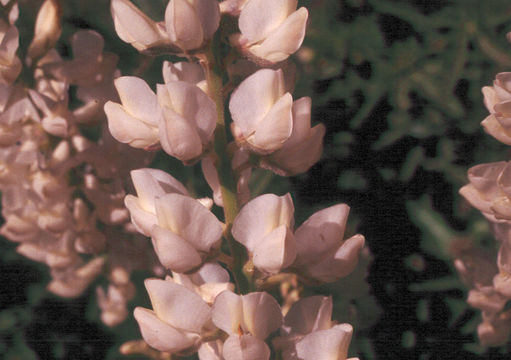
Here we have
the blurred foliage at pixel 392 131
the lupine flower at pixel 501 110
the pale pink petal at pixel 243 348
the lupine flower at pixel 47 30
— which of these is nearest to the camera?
the pale pink petal at pixel 243 348

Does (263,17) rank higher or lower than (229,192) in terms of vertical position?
higher

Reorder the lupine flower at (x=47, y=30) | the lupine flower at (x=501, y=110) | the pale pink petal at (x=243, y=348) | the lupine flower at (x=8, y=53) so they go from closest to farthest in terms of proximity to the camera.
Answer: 1. the pale pink petal at (x=243, y=348)
2. the lupine flower at (x=501, y=110)
3. the lupine flower at (x=8, y=53)
4. the lupine flower at (x=47, y=30)

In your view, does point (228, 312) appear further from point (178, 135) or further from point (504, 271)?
point (504, 271)

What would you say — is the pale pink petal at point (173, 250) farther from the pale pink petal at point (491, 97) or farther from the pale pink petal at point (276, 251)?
the pale pink petal at point (491, 97)

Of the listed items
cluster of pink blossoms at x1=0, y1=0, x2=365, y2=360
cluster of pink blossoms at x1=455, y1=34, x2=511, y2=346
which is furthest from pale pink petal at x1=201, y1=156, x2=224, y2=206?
cluster of pink blossoms at x1=455, y1=34, x2=511, y2=346

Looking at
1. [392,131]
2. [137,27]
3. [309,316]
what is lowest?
[392,131]

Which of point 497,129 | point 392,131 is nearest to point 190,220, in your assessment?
point 497,129

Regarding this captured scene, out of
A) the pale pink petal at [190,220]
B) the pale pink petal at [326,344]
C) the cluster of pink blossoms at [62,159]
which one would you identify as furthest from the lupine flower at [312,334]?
the cluster of pink blossoms at [62,159]
